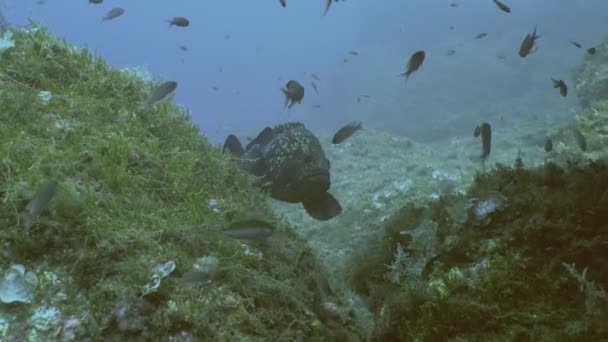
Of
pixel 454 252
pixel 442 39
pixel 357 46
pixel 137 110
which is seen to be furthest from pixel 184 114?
pixel 357 46

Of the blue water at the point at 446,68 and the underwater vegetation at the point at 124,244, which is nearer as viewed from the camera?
the underwater vegetation at the point at 124,244

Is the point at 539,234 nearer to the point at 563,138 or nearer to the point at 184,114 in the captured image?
the point at 184,114


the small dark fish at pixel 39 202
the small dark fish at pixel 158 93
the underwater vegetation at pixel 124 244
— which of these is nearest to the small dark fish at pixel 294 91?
the small dark fish at pixel 158 93

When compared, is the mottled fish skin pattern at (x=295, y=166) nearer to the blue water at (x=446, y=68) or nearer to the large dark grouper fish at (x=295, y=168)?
the large dark grouper fish at (x=295, y=168)

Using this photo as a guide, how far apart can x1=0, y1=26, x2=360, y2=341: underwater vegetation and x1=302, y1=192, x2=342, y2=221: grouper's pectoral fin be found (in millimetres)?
1944

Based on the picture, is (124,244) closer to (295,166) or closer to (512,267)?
(512,267)

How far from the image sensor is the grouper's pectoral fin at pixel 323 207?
6.69 meters

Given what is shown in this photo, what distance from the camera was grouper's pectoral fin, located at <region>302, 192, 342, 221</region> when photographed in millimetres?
6691

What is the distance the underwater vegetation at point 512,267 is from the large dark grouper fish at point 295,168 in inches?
123

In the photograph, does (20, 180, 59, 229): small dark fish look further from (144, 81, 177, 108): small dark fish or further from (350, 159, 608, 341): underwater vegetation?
(144, 81, 177, 108): small dark fish

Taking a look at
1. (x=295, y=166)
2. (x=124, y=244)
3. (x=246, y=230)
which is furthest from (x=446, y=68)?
(x=124, y=244)

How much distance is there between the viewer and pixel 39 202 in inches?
111

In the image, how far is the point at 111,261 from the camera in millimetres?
3010

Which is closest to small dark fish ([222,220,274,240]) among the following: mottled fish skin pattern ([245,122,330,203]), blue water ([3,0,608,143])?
mottled fish skin pattern ([245,122,330,203])
